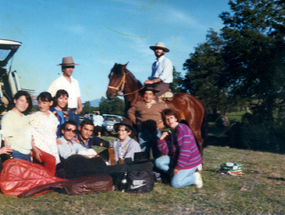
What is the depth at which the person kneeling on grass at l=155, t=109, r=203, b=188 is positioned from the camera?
4148 mm

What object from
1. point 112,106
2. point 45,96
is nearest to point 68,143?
point 45,96

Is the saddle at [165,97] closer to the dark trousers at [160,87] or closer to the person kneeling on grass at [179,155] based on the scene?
the dark trousers at [160,87]

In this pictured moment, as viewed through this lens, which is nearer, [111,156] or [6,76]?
[111,156]

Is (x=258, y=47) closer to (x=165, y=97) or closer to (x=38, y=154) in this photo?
(x=165, y=97)

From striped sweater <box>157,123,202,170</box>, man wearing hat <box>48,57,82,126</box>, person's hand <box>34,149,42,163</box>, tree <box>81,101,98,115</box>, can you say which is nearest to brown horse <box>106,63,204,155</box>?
tree <box>81,101,98,115</box>

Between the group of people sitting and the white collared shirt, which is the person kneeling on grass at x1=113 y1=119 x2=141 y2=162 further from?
the white collared shirt

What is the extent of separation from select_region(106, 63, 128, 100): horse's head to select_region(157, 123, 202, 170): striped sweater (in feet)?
4.67

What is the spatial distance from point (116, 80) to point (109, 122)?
796mm

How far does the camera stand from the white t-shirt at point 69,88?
179 inches

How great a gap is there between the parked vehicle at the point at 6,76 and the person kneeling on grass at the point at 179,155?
2779 mm

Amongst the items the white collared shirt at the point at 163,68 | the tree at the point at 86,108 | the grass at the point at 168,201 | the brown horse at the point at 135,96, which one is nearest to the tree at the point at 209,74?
the brown horse at the point at 135,96

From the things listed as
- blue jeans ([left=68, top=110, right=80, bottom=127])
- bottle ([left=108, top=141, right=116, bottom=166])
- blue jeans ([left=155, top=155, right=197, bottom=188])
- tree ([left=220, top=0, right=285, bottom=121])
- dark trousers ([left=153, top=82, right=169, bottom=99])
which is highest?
tree ([left=220, top=0, right=285, bottom=121])

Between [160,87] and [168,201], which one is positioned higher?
[160,87]

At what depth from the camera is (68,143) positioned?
170 inches
